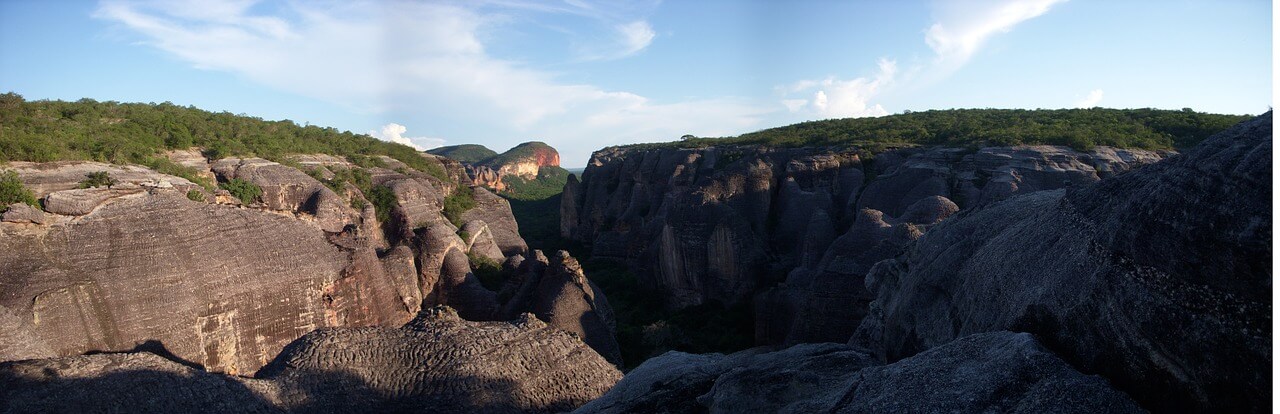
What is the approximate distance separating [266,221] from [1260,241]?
15.3 metres

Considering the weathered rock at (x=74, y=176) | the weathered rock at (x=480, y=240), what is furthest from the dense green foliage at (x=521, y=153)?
the weathered rock at (x=74, y=176)

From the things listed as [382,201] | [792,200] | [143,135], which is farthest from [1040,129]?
[143,135]

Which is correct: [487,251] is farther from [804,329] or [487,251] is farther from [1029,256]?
[1029,256]

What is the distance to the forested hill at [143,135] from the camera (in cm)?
1400

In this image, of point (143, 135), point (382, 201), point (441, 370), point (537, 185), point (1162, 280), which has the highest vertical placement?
point (143, 135)

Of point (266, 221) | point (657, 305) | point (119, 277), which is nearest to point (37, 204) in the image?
point (119, 277)

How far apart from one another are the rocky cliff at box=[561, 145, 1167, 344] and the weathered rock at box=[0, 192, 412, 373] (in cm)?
1207

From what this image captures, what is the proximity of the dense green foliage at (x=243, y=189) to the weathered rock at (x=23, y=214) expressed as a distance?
Result: 6655mm

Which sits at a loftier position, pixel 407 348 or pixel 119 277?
pixel 119 277

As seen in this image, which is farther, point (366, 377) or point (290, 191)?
point (290, 191)

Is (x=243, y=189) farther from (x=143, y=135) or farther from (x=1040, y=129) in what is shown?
(x=1040, y=129)

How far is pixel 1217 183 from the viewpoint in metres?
3.39

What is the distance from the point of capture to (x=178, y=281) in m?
11.2

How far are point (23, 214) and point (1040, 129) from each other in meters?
42.0
